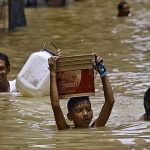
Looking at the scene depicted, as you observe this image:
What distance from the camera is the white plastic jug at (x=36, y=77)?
8.09 m

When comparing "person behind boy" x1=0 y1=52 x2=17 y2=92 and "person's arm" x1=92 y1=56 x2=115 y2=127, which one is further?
"person behind boy" x1=0 y1=52 x2=17 y2=92

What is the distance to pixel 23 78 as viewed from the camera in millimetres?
8219

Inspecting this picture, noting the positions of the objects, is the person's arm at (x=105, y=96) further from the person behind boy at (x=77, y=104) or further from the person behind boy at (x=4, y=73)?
the person behind boy at (x=4, y=73)

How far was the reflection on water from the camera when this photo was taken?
559cm

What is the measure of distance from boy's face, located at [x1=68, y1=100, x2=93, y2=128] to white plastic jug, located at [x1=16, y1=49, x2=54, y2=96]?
200 cm

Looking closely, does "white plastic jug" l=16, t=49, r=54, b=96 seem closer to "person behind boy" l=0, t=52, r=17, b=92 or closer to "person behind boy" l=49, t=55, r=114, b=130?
"person behind boy" l=0, t=52, r=17, b=92

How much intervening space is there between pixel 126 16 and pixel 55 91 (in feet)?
48.8

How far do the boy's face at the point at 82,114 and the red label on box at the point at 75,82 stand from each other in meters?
0.12

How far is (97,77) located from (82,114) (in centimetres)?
391

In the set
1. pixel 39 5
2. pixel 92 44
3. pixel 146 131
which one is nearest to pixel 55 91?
pixel 146 131

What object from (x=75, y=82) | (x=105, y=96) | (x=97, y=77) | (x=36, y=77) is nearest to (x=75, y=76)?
(x=75, y=82)

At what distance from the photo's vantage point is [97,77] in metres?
9.97

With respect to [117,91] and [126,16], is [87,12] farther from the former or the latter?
[117,91]

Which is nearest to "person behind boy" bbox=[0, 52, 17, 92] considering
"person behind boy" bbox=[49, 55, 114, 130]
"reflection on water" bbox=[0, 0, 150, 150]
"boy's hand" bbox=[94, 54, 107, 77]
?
"reflection on water" bbox=[0, 0, 150, 150]
